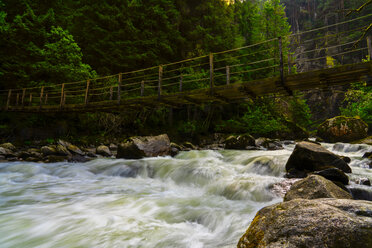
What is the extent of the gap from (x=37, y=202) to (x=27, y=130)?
Result: 11495 mm

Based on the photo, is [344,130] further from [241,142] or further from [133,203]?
[133,203]

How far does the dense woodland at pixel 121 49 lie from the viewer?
13406 mm

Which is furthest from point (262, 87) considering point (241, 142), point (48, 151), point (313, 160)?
point (48, 151)

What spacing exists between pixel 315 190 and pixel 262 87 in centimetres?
505

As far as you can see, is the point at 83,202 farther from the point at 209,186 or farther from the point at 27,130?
the point at 27,130

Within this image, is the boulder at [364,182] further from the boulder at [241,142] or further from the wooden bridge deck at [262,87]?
the boulder at [241,142]

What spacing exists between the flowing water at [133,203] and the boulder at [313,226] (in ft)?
2.98

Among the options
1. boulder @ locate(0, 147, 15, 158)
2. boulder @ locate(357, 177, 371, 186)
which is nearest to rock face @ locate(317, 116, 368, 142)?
boulder @ locate(357, 177, 371, 186)

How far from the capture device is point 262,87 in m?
7.25

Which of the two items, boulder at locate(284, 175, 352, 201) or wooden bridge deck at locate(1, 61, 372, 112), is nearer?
boulder at locate(284, 175, 352, 201)

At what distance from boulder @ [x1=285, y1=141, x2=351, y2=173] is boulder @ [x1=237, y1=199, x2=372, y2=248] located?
11.4 feet

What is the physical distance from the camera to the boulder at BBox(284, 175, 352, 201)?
8.80ft

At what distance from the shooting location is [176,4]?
60.3 ft

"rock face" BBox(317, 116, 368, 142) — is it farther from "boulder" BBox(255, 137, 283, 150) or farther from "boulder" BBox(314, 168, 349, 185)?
"boulder" BBox(314, 168, 349, 185)
